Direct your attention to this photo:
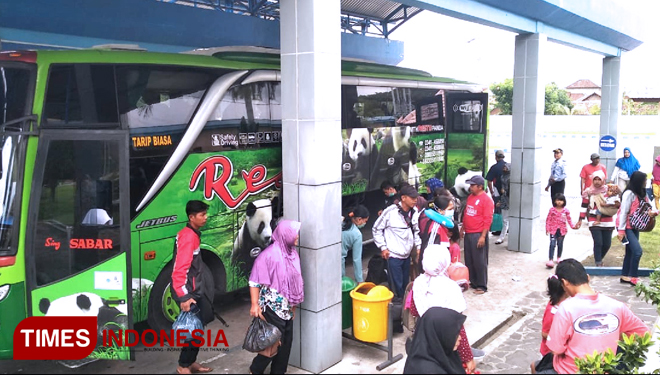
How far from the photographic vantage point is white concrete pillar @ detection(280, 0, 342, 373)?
18.7ft

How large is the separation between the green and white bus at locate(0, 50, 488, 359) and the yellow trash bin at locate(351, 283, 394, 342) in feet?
7.27

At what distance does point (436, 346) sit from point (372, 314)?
7.23 feet

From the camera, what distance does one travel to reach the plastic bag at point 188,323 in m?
5.56

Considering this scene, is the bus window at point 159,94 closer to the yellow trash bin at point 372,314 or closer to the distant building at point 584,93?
the yellow trash bin at point 372,314

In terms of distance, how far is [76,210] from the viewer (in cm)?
576

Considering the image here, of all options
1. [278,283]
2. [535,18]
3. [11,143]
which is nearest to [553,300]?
[278,283]

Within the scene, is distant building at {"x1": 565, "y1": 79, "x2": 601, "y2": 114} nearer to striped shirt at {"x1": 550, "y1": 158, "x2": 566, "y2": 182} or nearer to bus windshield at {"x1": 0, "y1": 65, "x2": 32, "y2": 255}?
striped shirt at {"x1": 550, "y1": 158, "x2": 566, "y2": 182}

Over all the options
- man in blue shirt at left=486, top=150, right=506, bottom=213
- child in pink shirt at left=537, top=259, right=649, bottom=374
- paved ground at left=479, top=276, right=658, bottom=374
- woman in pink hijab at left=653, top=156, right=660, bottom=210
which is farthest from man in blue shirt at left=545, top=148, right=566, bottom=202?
child in pink shirt at left=537, top=259, right=649, bottom=374

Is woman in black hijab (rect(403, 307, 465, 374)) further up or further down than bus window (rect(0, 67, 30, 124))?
further down

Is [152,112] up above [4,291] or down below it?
above

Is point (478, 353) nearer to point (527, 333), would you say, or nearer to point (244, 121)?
point (527, 333)

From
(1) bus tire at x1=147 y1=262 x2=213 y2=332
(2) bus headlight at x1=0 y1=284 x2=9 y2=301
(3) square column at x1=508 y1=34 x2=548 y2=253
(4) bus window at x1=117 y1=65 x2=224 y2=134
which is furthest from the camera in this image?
(3) square column at x1=508 y1=34 x2=548 y2=253

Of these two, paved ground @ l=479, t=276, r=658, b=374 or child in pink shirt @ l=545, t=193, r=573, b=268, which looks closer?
paved ground @ l=479, t=276, r=658, b=374

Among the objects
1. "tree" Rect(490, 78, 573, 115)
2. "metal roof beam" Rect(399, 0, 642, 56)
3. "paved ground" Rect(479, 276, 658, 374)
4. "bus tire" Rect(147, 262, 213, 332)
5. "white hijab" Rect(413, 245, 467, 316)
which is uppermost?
"tree" Rect(490, 78, 573, 115)
